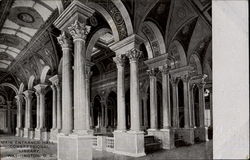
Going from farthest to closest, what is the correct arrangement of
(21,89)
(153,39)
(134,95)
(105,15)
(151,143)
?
(21,89) < (153,39) < (151,143) < (105,15) < (134,95)

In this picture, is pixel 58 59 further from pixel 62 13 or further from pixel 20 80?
pixel 20 80

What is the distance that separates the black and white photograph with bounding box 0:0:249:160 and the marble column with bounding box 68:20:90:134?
1.3 inches

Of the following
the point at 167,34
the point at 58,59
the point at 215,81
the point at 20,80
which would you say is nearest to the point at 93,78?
the point at 20,80

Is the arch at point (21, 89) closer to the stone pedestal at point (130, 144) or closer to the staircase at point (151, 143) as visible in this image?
the staircase at point (151, 143)

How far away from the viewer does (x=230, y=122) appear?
164cm

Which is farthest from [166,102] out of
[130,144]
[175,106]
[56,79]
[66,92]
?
[56,79]

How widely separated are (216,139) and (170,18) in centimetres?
1035

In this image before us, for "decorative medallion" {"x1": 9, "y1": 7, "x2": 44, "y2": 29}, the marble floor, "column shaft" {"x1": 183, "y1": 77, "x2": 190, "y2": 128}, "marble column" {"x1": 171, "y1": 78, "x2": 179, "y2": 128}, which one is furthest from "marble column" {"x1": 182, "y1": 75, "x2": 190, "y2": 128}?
"decorative medallion" {"x1": 9, "y1": 7, "x2": 44, "y2": 29}

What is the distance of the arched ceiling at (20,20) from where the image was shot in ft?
33.5

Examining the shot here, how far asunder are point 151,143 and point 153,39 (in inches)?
216

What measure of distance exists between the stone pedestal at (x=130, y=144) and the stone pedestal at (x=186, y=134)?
5356mm

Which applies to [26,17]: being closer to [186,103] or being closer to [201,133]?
[186,103]

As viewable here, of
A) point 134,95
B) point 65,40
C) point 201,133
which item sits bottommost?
point 201,133

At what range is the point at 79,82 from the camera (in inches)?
282
